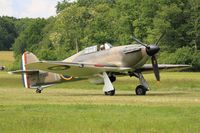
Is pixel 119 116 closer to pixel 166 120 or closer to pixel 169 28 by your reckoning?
pixel 166 120

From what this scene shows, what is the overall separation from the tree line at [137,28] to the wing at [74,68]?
164ft

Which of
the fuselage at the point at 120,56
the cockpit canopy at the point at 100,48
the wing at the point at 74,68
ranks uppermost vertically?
the cockpit canopy at the point at 100,48

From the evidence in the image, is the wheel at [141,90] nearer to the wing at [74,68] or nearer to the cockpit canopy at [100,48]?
the wing at [74,68]

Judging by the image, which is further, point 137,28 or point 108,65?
point 137,28

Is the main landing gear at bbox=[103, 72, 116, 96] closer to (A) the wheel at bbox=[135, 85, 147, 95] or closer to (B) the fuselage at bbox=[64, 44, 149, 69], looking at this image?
(B) the fuselage at bbox=[64, 44, 149, 69]

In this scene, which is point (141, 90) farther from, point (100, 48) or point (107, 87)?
point (100, 48)

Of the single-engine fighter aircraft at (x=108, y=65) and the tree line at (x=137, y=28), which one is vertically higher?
the tree line at (x=137, y=28)

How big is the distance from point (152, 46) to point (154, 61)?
88 cm

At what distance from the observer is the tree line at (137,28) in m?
85.0

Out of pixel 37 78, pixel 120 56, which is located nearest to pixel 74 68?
pixel 120 56

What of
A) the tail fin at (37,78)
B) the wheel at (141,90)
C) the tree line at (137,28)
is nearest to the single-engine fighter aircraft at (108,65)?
the wheel at (141,90)

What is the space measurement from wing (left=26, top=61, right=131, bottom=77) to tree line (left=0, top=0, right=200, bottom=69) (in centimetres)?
5000

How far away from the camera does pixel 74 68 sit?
1130 inches

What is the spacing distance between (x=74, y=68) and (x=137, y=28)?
64.4 metres
